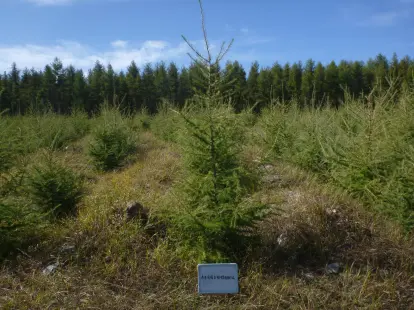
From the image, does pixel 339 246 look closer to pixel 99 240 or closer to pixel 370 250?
pixel 370 250

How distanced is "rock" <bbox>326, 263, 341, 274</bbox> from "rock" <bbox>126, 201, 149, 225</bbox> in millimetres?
2132

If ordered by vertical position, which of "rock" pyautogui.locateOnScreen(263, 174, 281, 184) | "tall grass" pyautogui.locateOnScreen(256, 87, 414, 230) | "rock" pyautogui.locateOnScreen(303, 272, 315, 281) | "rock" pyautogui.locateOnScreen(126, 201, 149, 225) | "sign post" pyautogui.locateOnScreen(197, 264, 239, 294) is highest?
"tall grass" pyautogui.locateOnScreen(256, 87, 414, 230)

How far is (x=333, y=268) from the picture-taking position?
12.2 feet

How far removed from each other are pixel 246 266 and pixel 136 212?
1469 millimetres

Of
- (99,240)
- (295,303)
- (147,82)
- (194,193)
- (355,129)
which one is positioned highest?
(147,82)

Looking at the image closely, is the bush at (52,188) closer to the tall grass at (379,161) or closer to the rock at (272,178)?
the tall grass at (379,161)

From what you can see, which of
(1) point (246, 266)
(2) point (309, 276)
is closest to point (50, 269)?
(1) point (246, 266)

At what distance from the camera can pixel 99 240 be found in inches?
156

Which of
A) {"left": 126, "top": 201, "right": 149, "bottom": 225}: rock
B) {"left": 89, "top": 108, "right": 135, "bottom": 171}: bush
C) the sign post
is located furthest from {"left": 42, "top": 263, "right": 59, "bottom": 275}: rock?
{"left": 89, "top": 108, "right": 135, "bottom": 171}: bush

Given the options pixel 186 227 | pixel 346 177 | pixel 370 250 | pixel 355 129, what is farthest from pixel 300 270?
pixel 355 129

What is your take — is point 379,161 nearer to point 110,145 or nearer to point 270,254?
point 270,254

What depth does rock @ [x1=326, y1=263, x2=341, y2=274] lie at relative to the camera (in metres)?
3.67

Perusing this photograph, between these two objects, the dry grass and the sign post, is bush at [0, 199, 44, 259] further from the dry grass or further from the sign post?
the sign post

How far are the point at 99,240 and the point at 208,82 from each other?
2.13 metres
